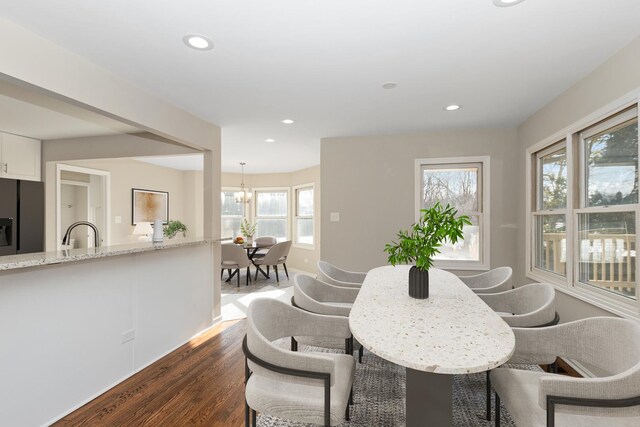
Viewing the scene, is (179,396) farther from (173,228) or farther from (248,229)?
(248,229)

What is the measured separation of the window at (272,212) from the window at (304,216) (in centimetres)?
32

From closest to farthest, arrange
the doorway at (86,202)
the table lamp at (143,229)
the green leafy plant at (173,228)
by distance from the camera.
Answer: the doorway at (86,202) → the table lamp at (143,229) → the green leafy plant at (173,228)

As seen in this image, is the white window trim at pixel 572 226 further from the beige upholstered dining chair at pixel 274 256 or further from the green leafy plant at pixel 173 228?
the green leafy plant at pixel 173 228

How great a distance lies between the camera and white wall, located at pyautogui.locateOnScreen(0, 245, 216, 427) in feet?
5.99

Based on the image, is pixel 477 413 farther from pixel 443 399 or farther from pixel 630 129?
pixel 630 129

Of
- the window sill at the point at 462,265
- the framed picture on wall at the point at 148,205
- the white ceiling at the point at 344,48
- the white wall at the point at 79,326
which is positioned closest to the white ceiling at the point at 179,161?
the framed picture on wall at the point at 148,205

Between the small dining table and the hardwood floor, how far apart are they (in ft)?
4.15

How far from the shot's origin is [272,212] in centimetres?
793

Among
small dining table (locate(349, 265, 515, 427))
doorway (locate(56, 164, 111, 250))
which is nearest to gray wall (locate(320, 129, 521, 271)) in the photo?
small dining table (locate(349, 265, 515, 427))

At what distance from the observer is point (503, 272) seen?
2.90 meters

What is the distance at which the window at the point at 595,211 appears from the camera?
2182mm

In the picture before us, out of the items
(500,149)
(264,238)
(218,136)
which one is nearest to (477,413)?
(500,149)

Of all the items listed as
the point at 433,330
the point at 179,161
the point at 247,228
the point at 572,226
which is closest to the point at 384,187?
→ the point at 572,226

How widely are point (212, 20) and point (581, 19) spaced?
2.06 meters
